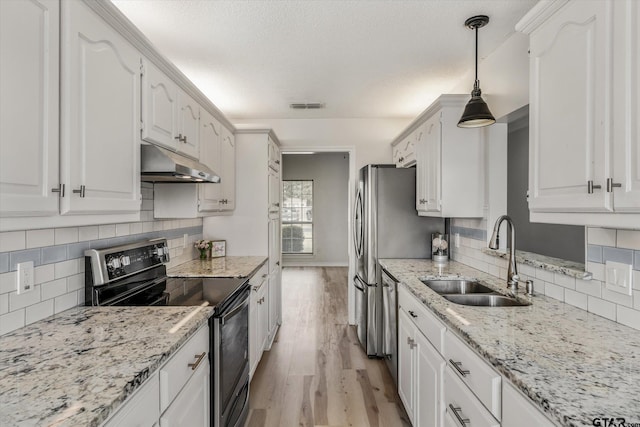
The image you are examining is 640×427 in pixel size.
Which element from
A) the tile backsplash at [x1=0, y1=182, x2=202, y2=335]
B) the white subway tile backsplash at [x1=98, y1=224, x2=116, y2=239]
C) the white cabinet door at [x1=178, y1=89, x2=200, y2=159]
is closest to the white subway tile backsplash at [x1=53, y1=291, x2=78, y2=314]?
the tile backsplash at [x1=0, y1=182, x2=202, y2=335]

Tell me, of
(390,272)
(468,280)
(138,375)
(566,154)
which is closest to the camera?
(138,375)

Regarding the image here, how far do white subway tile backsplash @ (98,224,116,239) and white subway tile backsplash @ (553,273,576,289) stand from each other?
2.40m

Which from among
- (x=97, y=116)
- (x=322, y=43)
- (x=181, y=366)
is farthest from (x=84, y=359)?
(x=322, y=43)

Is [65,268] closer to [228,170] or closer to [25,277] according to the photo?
[25,277]

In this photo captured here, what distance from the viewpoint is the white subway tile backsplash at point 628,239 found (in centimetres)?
131

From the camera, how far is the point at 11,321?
1.29m

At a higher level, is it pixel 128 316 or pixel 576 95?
pixel 576 95

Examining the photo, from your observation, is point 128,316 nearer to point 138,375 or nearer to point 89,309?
point 89,309

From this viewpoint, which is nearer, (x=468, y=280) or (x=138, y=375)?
(x=138, y=375)

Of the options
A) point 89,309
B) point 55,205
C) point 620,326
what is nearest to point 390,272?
point 620,326

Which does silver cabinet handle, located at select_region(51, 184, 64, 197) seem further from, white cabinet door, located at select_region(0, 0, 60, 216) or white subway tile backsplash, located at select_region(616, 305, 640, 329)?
white subway tile backsplash, located at select_region(616, 305, 640, 329)

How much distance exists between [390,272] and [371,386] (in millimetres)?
925

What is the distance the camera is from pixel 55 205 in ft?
3.72

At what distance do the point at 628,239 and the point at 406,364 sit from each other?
4.55ft
